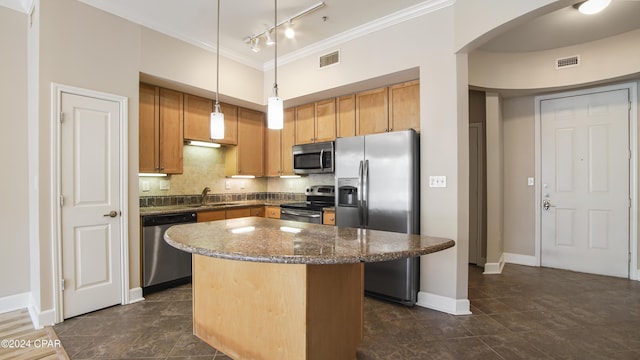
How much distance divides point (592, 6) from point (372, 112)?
7.45 feet

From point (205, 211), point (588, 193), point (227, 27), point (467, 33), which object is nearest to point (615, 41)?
point (588, 193)

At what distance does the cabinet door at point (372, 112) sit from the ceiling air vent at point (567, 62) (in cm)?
239

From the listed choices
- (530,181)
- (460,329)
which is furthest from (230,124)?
(530,181)

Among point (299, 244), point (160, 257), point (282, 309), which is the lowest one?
point (160, 257)

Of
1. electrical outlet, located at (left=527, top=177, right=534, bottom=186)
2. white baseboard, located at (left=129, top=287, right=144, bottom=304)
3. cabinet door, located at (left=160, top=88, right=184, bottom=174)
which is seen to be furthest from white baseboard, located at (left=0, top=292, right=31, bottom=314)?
electrical outlet, located at (left=527, top=177, right=534, bottom=186)

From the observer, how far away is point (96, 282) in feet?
9.25

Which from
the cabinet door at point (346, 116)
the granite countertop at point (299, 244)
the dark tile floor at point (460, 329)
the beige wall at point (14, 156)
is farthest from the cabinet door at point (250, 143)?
the granite countertop at point (299, 244)

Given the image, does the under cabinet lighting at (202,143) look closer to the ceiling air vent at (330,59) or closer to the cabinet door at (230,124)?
the cabinet door at (230,124)

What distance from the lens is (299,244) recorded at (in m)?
1.54

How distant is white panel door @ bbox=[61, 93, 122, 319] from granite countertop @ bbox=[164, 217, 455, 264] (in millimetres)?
1365

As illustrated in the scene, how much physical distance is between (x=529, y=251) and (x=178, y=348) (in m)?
4.71

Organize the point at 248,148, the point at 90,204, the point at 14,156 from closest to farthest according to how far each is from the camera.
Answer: the point at 90,204
the point at 14,156
the point at 248,148

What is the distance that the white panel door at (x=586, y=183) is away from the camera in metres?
3.84

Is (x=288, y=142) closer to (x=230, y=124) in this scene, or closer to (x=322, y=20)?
(x=230, y=124)
